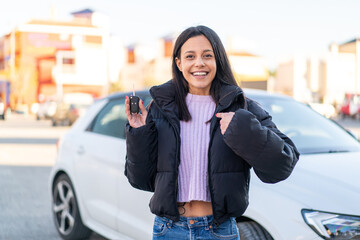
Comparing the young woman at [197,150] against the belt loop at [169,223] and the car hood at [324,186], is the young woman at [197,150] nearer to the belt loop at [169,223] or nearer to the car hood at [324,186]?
the belt loop at [169,223]

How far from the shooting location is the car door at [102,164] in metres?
4.29

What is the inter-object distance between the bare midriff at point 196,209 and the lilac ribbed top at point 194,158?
0.12 feet

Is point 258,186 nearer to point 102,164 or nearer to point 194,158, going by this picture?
point 194,158

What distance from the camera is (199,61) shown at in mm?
2311

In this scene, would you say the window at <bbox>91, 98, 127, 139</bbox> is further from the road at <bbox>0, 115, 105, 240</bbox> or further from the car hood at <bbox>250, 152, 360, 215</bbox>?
the car hood at <bbox>250, 152, 360, 215</bbox>

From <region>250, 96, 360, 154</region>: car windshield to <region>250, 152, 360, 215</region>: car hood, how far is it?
0.55 meters

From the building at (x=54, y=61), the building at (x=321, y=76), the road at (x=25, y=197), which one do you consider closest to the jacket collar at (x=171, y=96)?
the road at (x=25, y=197)

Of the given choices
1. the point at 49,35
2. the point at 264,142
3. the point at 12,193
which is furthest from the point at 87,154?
the point at 49,35

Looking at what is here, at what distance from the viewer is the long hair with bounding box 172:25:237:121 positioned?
2.34 metres

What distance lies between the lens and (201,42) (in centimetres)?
233

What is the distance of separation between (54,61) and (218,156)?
5955 cm

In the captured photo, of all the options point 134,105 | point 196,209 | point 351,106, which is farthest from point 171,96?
point 351,106

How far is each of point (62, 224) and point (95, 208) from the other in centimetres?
74

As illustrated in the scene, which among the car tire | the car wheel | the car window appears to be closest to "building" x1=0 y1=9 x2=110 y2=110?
the car wheel
